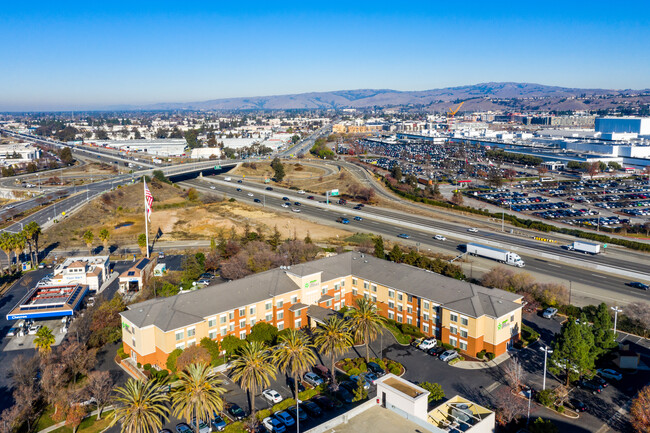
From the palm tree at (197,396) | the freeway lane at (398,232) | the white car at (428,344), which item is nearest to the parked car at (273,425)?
the palm tree at (197,396)

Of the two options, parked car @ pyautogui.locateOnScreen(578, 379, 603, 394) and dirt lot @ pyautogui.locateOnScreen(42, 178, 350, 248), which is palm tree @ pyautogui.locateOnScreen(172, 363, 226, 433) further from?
dirt lot @ pyautogui.locateOnScreen(42, 178, 350, 248)

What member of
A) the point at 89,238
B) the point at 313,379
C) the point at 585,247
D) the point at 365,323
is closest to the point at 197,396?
the point at 313,379

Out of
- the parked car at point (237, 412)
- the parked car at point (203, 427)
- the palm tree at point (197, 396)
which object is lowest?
the parked car at point (237, 412)

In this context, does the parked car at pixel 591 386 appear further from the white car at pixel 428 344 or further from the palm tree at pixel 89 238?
the palm tree at pixel 89 238

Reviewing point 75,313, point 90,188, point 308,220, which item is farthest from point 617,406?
point 90,188

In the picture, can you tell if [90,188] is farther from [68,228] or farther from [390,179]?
[390,179]

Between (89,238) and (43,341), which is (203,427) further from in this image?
(89,238)

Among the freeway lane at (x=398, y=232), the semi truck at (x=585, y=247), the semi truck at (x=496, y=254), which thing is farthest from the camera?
the semi truck at (x=585, y=247)
